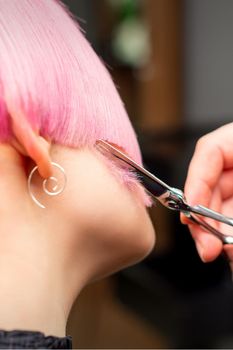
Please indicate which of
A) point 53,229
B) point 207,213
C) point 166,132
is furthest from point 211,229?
point 166,132

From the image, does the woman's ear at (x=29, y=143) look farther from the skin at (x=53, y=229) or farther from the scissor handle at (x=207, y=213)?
the scissor handle at (x=207, y=213)

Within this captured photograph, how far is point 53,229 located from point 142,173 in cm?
11

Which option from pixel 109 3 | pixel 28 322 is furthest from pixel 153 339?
pixel 109 3

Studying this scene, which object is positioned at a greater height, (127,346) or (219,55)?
(219,55)

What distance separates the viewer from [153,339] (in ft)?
4.75

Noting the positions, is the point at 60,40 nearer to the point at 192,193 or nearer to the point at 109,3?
the point at 192,193

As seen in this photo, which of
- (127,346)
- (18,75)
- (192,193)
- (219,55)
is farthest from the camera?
(219,55)

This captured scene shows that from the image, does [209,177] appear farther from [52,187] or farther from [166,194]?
[52,187]

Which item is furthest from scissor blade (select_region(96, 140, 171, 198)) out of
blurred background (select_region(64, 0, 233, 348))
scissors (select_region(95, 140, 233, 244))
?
blurred background (select_region(64, 0, 233, 348))

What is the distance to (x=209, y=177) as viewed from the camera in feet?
2.09

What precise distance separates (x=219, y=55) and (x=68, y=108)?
4.96 ft

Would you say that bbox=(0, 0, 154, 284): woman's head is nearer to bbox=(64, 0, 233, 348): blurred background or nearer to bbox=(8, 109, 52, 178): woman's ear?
bbox=(8, 109, 52, 178): woman's ear

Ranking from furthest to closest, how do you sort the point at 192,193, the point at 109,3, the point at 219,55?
the point at 109,3
the point at 219,55
the point at 192,193

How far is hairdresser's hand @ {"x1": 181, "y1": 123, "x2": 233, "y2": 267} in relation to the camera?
2.06 ft
